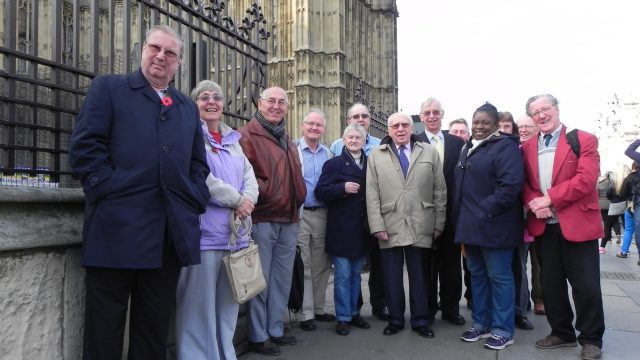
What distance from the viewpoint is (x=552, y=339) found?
3.81 m

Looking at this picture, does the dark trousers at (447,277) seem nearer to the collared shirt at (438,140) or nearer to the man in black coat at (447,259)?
the man in black coat at (447,259)

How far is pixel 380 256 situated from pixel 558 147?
1.70 meters

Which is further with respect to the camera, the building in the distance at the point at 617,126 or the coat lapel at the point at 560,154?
the building in the distance at the point at 617,126

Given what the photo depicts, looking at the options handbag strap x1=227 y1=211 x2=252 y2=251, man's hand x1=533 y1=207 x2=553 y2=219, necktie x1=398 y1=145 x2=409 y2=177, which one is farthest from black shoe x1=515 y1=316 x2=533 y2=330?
handbag strap x1=227 y1=211 x2=252 y2=251

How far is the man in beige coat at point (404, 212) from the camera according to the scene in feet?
13.5

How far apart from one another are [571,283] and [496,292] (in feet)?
1.71

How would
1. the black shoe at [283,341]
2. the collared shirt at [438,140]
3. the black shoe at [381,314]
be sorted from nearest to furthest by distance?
the black shoe at [283,341]
the black shoe at [381,314]
the collared shirt at [438,140]

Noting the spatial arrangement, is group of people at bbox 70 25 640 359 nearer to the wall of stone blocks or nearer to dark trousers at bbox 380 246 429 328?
dark trousers at bbox 380 246 429 328

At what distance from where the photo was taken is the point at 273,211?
3.62 metres

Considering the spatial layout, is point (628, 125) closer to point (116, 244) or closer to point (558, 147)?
point (558, 147)

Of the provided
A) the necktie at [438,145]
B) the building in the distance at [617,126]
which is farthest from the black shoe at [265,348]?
the building in the distance at [617,126]

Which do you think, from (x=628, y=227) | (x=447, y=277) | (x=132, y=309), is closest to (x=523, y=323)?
(x=447, y=277)

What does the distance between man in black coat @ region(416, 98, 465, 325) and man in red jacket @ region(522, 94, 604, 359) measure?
0.75 metres

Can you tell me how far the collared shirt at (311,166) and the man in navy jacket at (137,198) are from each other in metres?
2.00
